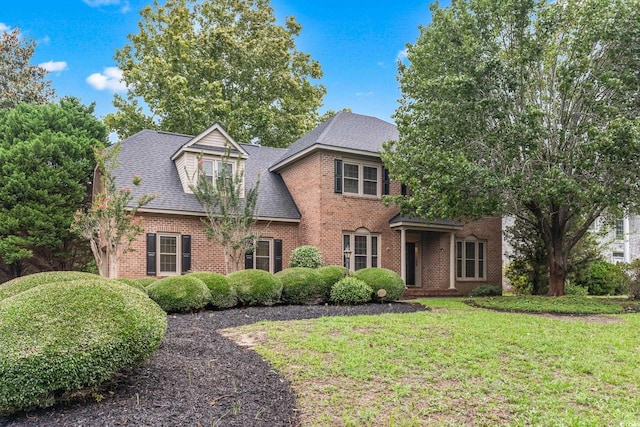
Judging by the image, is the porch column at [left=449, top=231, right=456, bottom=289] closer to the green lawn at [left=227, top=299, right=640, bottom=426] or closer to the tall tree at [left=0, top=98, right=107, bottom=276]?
the green lawn at [left=227, top=299, right=640, bottom=426]

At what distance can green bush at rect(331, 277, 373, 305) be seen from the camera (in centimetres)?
1179

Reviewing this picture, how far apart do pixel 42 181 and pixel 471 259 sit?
55.3 feet

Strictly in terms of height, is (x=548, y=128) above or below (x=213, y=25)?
below

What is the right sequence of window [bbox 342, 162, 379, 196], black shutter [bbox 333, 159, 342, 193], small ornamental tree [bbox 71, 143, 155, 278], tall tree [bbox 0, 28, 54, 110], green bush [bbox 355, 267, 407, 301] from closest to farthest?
small ornamental tree [bbox 71, 143, 155, 278], green bush [bbox 355, 267, 407, 301], black shutter [bbox 333, 159, 342, 193], window [bbox 342, 162, 379, 196], tall tree [bbox 0, 28, 54, 110]

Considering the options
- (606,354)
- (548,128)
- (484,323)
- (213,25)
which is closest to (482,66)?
(548,128)

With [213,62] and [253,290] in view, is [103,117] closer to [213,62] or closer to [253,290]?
[213,62]

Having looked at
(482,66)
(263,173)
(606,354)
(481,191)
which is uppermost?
(482,66)

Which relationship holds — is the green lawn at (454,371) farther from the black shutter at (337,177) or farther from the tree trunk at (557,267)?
the black shutter at (337,177)

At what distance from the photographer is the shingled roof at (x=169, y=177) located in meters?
15.2

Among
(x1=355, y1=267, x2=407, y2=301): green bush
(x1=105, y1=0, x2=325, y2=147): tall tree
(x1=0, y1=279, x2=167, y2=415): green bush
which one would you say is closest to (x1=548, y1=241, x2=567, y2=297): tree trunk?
(x1=355, y1=267, x2=407, y2=301): green bush

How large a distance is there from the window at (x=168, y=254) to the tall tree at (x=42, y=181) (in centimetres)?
413

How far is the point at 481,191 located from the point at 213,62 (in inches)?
764

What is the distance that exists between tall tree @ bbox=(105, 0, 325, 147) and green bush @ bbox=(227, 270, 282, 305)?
1635cm

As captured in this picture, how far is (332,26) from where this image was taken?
16984mm
